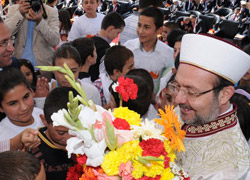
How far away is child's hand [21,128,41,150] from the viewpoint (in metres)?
1.72

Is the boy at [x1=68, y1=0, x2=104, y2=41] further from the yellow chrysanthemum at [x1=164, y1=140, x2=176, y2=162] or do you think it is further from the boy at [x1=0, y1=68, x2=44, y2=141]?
the yellow chrysanthemum at [x1=164, y1=140, x2=176, y2=162]

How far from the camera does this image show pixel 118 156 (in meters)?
1.13

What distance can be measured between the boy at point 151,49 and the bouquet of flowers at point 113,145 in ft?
7.50

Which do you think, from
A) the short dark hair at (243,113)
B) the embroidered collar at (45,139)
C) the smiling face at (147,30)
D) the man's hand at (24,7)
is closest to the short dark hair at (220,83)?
the short dark hair at (243,113)

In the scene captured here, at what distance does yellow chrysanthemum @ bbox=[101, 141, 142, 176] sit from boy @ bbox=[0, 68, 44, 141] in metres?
1.17

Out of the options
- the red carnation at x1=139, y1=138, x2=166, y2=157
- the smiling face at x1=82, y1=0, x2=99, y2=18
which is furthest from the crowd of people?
the smiling face at x1=82, y1=0, x2=99, y2=18

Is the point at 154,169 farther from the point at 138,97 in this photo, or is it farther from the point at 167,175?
the point at 138,97

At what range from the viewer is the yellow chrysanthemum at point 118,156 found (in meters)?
1.11

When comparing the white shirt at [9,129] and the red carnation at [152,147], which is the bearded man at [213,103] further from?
the white shirt at [9,129]

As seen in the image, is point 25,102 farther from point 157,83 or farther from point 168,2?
point 168,2

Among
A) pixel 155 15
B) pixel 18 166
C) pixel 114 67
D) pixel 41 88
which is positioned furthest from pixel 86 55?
pixel 18 166

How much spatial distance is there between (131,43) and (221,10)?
1076cm

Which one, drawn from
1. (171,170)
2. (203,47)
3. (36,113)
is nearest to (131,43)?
(36,113)

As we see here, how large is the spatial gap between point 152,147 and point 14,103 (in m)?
1.33
